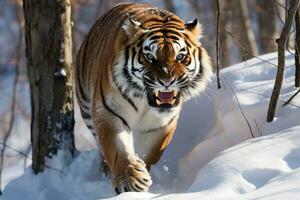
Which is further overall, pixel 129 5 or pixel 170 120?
pixel 129 5

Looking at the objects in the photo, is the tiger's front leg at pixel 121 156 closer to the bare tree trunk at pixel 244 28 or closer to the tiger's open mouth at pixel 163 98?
the tiger's open mouth at pixel 163 98

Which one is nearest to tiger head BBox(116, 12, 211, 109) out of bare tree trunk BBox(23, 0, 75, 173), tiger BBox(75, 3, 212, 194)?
tiger BBox(75, 3, 212, 194)

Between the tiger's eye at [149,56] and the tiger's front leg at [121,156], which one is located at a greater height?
the tiger's eye at [149,56]

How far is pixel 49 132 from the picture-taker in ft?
17.3

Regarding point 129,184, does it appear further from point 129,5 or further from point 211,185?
point 129,5

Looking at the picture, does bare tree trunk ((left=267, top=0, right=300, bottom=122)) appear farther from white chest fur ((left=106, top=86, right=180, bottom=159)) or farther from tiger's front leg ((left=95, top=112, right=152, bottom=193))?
tiger's front leg ((left=95, top=112, right=152, bottom=193))

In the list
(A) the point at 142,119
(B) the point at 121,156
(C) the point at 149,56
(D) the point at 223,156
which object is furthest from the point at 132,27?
(D) the point at 223,156

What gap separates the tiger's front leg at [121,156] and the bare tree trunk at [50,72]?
2.23 ft

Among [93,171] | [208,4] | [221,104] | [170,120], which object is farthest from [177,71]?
[208,4]

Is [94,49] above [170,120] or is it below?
above

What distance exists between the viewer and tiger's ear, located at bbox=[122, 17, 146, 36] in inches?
182

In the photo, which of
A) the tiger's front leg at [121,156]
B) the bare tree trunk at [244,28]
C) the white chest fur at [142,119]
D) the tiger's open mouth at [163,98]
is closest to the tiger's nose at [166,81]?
the tiger's open mouth at [163,98]

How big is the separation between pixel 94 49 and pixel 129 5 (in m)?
0.43

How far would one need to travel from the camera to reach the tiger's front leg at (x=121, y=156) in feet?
13.5
